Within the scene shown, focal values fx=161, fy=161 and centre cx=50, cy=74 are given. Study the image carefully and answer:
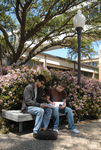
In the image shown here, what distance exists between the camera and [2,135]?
157 inches

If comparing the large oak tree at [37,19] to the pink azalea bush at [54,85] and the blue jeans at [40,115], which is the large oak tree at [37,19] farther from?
the blue jeans at [40,115]

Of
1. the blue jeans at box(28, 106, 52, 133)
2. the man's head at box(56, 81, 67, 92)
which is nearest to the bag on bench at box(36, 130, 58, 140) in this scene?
the blue jeans at box(28, 106, 52, 133)

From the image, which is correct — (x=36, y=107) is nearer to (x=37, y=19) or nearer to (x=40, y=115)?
(x=40, y=115)

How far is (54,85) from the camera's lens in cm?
551

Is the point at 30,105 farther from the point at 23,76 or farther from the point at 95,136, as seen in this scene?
the point at 95,136

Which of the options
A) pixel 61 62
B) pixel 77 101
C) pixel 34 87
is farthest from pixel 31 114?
pixel 61 62

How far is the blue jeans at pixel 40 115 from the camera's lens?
3864 millimetres

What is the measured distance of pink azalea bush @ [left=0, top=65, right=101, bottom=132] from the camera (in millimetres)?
4426

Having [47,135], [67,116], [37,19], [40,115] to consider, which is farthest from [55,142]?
[37,19]

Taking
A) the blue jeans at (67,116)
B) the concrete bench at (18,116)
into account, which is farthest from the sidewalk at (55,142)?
the concrete bench at (18,116)

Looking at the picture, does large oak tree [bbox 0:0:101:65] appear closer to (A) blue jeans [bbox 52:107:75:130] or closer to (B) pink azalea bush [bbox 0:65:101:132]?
(B) pink azalea bush [bbox 0:65:101:132]

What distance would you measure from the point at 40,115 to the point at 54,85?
1754 mm

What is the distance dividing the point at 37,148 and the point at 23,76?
87.8 inches

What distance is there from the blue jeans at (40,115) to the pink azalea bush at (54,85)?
0.72m
